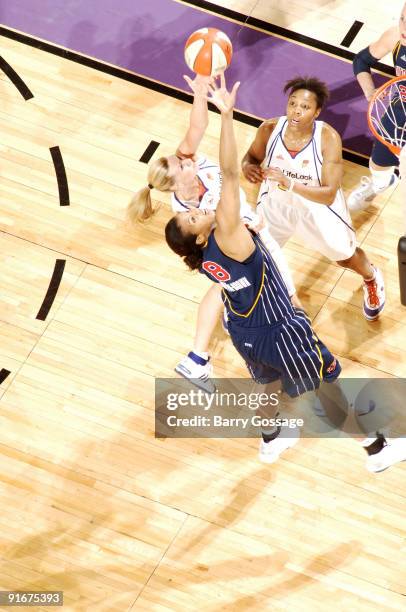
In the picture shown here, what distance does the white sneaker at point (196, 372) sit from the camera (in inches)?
227

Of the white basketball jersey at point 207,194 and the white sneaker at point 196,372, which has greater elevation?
the white basketball jersey at point 207,194

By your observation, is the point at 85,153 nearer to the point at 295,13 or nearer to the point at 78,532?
the point at 295,13

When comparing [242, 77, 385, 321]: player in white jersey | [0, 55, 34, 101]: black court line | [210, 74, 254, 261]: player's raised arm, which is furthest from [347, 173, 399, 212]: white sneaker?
[0, 55, 34, 101]: black court line

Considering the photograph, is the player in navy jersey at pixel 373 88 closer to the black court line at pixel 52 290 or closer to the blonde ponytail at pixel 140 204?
the blonde ponytail at pixel 140 204

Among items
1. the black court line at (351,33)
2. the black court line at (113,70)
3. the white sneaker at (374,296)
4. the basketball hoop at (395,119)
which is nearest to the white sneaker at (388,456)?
the white sneaker at (374,296)

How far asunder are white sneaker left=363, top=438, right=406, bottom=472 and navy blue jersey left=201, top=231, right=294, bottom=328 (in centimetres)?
116

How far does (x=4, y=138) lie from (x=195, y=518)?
3.22 m

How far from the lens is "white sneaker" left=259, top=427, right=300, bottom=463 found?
555 centimetres

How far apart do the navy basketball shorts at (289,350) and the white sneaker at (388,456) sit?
74 cm

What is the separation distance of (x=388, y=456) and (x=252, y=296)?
58.1 inches

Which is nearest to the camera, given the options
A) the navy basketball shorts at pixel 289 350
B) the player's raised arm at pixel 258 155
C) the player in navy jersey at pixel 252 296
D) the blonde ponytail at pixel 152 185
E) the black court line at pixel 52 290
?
the player in navy jersey at pixel 252 296

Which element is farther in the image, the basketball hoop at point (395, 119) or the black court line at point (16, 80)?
the black court line at point (16, 80)

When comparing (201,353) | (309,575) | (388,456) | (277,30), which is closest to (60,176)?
(201,353)

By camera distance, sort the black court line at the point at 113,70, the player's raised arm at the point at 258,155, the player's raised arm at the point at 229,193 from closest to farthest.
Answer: the player's raised arm at the point at 229,193 → the player's raised arm at the point at 258,155 → the black court line at the point at 113,70
